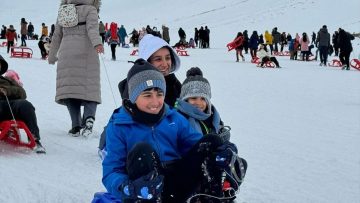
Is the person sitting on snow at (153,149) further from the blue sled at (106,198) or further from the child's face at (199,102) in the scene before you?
the child's face at (199,102)

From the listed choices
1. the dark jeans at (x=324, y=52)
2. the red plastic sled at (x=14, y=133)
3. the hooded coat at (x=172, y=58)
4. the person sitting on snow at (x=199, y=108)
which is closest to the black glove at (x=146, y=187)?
the person sitting on snow at (x=199, y=108)

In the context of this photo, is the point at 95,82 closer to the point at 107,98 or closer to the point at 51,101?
the point at 51,101

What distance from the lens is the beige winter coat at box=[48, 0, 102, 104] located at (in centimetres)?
494

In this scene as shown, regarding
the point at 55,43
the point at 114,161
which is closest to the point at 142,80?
the point at 114,161

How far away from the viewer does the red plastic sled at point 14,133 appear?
4.14m

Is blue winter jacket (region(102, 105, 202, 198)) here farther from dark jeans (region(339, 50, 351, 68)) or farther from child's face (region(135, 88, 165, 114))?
dark jeans (region(339, 50, 351, 68))

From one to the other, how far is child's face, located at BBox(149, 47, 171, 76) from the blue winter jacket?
698 mm

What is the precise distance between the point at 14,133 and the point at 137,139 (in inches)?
86.6

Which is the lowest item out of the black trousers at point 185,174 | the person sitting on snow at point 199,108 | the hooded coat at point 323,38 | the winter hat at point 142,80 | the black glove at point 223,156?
the black trousers at point 185,174

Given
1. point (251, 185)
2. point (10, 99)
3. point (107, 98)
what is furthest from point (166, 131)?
point (107, 98)

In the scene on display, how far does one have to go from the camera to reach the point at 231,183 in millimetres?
2465

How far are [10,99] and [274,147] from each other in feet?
8.06

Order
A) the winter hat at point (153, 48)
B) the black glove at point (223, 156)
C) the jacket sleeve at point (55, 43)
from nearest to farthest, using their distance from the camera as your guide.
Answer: the black glove at point (223, 156), the winter hat at point (153, 48), the jacket sleeve at point (55, 43)

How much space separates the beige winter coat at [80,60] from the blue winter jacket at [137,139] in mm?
2420
